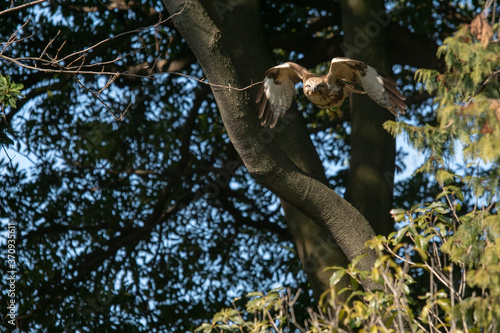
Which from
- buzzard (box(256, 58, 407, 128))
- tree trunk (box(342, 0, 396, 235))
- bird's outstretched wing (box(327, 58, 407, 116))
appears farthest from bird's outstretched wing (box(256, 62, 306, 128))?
tree trunk (box(342, 0, 396, 235))

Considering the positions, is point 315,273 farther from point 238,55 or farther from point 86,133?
point 86,133

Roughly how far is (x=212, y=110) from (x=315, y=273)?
2.89m

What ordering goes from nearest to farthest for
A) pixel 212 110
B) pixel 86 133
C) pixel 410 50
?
pixel 410 50, pixel 86 133, pixel 212 110

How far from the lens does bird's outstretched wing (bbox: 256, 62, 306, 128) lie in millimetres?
3887

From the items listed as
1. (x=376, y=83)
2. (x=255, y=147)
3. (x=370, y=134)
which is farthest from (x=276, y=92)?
(x=255, y=147)

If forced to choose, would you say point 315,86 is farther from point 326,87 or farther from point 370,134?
point 370,134

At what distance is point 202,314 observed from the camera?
18.8 ft

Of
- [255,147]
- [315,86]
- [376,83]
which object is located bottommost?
[255,147]

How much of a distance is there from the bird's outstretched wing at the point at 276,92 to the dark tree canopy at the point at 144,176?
1.26 metres

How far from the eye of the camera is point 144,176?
596cm

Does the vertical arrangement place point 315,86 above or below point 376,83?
above

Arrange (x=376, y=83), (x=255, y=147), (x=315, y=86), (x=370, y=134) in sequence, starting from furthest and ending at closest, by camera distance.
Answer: (x=370, y=134), (x=315, y=86), (x=376, y=83), (x=255, y=147)

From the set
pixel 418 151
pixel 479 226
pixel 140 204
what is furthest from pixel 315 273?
pixel 140 204

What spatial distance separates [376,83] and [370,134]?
56 cm
